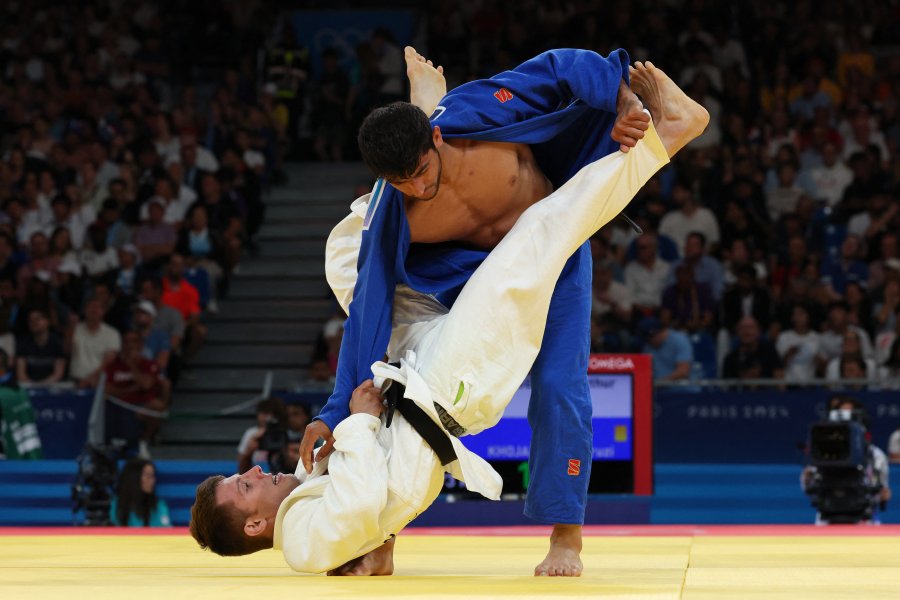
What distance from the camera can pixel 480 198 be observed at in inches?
120

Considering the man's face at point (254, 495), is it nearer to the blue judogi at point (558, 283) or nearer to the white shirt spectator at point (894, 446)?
the blue judogi at point (558, 283)

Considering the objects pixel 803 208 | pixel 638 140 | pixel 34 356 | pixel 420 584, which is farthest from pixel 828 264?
pixel 420 584

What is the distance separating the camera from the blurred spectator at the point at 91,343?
8.78 metres

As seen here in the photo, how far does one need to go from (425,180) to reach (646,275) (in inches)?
242

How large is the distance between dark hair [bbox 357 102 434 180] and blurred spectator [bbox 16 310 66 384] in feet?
20.7

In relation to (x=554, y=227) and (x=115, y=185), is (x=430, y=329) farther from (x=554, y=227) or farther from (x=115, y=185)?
(x=115, y=185)

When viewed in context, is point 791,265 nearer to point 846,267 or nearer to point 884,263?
point 846,267

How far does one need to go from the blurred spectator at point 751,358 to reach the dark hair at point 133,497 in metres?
3.29

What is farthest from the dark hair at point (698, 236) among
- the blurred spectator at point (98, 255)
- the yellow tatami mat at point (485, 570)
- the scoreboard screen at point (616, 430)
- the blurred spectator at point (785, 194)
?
the yellow tatami mat at point (485, 570)

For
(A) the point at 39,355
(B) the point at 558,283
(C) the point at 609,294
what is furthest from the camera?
(A) the point at 39,355

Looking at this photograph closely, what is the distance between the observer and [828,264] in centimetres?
881

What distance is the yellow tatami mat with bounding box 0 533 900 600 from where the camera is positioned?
241cm

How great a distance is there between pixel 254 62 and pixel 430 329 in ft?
30.4

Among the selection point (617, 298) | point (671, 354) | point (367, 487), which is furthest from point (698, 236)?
point (367, 487)
